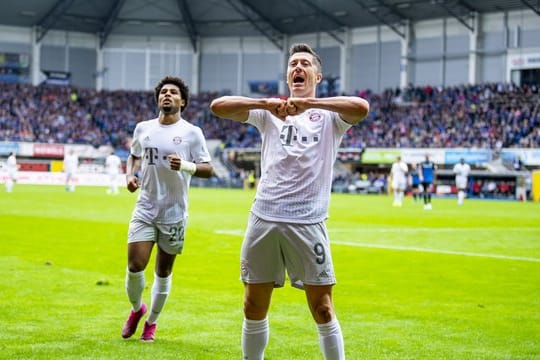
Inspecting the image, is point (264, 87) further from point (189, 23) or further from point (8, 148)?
point (8, 148)

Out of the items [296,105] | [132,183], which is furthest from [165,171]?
[296,105]

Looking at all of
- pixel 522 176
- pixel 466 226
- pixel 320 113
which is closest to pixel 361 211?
pixel 466 226

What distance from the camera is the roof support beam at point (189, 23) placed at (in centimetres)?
8375

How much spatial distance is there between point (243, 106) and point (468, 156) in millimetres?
56337

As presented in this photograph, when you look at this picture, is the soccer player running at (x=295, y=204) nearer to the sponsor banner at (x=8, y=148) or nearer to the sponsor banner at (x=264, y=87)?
the sponsor banner at (x=8, y=148)

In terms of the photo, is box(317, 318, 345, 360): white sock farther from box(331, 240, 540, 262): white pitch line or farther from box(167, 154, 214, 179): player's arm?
box(331, 240, 540, 262): white pitch line

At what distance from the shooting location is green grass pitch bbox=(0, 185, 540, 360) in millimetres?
8773

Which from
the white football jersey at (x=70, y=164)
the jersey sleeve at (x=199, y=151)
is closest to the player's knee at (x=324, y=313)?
the jersey sleeve at (x=199, y=151)

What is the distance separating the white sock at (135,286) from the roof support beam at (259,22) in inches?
2858

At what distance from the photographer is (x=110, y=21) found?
276 ft

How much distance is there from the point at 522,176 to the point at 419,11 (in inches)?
851

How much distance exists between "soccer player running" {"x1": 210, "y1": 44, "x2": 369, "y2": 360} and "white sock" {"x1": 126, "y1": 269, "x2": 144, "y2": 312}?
266cm

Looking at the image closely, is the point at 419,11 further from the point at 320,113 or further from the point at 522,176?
the point at 320,113

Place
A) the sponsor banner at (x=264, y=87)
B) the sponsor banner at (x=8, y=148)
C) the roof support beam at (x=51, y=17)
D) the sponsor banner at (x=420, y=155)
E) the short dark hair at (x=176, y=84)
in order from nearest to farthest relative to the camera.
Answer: the short dark hair at (x=176, y=84) < the sponsor banner at (x=420, y=155) < the sponsor banner at (x=8, y=148) < the roof support beam at (x=51, y=17) < the sponsor banner at (x=264, y=87)
